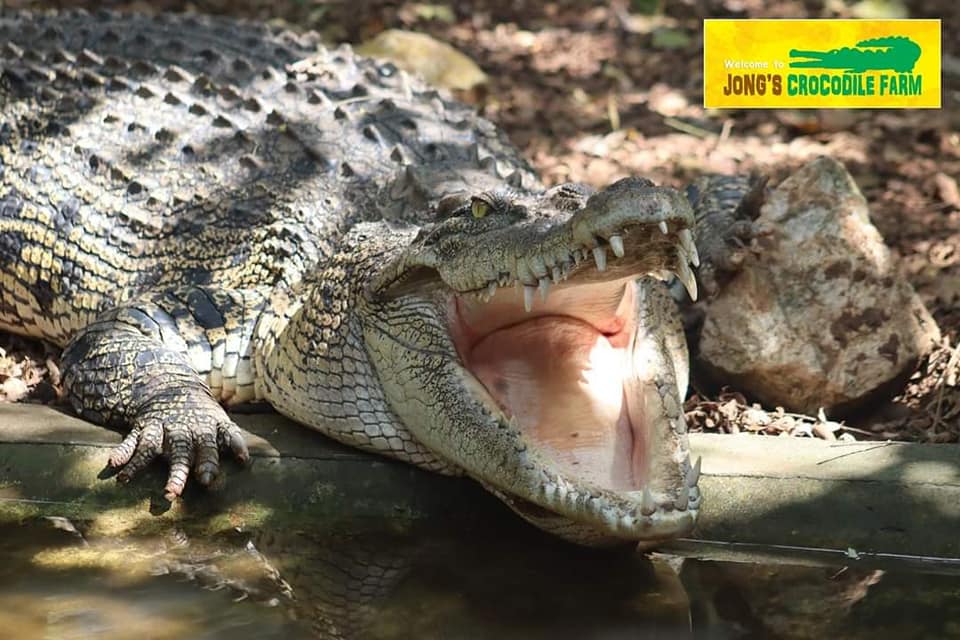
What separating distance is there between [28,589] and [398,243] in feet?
5.53

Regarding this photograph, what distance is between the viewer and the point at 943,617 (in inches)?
145

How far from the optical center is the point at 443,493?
4375 millimetres

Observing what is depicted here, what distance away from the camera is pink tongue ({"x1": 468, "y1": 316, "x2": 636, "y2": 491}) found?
3.97m

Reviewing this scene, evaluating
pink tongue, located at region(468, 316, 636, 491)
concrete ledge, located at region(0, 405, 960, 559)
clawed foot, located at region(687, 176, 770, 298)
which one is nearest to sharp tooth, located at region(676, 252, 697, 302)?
pink tongue, located at region(468, 316, 636, 491)

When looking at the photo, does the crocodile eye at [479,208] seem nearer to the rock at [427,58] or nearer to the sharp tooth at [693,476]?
the sharp tooth at [693,476]

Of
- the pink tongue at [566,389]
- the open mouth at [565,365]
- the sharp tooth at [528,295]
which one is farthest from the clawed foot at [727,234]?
the sharp tooth at [528,295]

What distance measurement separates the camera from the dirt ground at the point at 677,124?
531 cm

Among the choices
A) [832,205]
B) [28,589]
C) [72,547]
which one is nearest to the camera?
[28,589]

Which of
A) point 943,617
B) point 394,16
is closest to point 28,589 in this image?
point 943,617

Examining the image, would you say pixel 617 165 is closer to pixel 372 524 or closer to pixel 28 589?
pixel 372 524

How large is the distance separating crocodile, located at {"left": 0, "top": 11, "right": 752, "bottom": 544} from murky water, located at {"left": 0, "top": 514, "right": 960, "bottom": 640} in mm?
200

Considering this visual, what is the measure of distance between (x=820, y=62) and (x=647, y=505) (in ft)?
11.8

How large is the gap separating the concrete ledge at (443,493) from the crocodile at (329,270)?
0.32 ft

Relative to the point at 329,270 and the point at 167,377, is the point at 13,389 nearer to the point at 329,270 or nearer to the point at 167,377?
the point at 167,377
